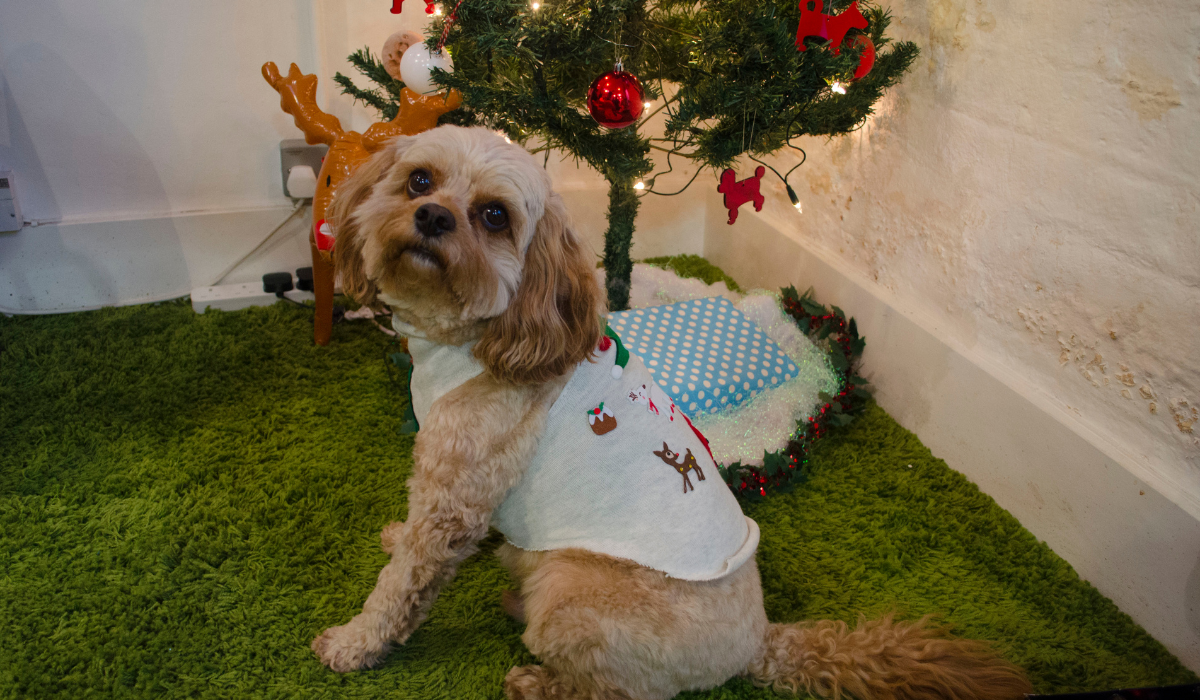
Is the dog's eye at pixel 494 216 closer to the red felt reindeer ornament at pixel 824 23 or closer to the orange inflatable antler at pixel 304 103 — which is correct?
the red felt reindeer ornament at pixel 824 23

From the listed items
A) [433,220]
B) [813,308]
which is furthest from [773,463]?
[433,220]

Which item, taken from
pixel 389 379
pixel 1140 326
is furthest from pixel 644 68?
pixel 1140 326

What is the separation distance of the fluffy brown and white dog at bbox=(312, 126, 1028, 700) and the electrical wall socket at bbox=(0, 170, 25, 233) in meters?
1.96

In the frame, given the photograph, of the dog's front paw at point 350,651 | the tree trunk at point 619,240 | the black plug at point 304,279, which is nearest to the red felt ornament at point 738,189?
the tree trunk at point 619,240

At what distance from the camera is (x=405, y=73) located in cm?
214

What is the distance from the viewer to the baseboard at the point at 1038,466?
1683mm

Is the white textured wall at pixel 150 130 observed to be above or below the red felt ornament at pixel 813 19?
below

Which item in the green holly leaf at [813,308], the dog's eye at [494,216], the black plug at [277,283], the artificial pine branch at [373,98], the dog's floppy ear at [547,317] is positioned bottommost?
the black plug at [277,283]

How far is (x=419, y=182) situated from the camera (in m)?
1.31

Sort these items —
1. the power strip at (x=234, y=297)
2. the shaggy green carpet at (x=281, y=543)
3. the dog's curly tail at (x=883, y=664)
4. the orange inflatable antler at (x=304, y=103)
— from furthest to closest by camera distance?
the power strip at (x=234, y=297)
the orange inflatable antler at (x=304, y=103)
the shaggy green carpet at (x=281, y=543)
the dog's curly tail at (x=883, y=664)

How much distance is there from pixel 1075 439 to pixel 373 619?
5.98 ft

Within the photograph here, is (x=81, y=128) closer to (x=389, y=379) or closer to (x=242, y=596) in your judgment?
(x=389, y=379)

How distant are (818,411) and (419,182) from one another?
64.0 inches

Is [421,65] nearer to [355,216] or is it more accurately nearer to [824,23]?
[355,216]
